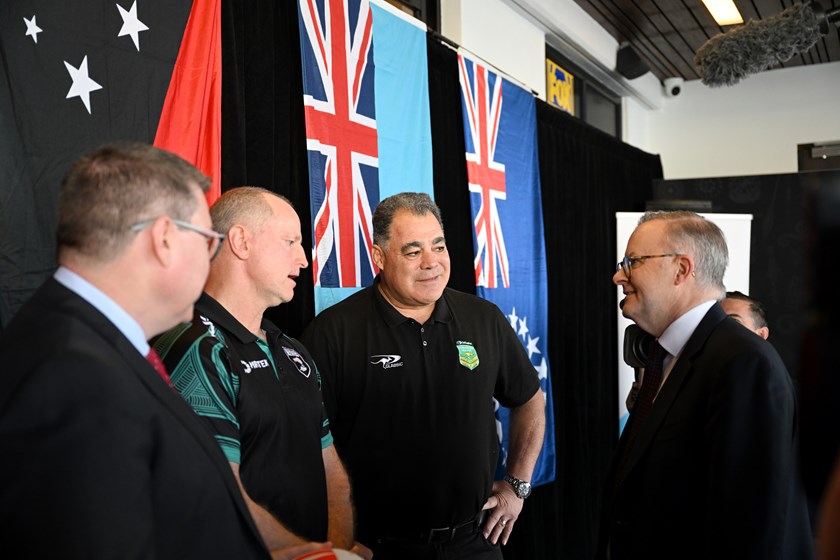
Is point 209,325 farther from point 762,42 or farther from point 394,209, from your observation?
point 762,42

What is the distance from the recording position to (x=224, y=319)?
1.71 meters

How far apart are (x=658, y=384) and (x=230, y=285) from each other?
3.87ft

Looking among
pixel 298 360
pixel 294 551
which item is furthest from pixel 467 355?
pixel 294 551

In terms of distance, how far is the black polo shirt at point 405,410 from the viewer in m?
2.21

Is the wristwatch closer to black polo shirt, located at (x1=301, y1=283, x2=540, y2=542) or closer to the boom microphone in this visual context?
black polo shirt, located at (x1=301, y1=283, x2=540, y2=542)

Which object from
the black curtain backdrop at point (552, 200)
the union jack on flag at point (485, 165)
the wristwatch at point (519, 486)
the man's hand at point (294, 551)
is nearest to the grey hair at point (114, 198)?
the man's hand at point (294, 551)

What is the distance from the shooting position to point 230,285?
5.84 feet

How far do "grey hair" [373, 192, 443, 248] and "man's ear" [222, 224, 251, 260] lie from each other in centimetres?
66

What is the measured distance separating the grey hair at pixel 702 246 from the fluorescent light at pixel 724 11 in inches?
156

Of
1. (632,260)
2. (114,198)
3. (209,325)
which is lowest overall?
(209,325)

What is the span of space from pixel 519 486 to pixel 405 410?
0.58m

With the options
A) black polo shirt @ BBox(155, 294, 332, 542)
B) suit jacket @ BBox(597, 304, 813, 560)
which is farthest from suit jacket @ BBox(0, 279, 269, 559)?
suit jacket @ BBox(597, 304, 813, 560)

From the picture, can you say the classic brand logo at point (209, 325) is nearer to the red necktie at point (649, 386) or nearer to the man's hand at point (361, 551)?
the man's hand at point (361, 551)

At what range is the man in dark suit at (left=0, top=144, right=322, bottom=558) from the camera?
2.97ft
